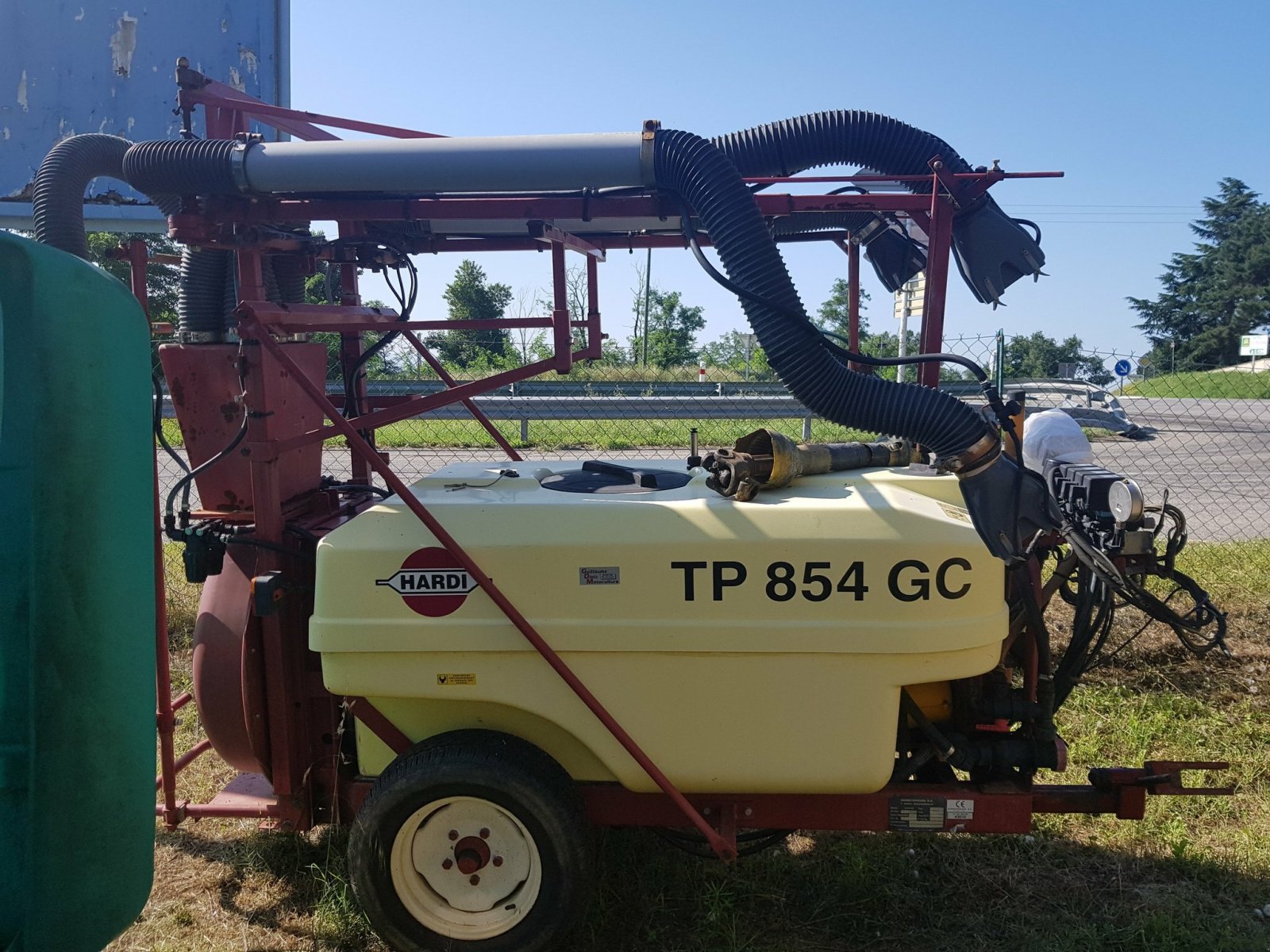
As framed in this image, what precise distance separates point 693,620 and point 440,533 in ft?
2.44

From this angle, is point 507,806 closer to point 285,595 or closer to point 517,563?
point 517,563

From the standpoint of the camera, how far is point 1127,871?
3293 mm

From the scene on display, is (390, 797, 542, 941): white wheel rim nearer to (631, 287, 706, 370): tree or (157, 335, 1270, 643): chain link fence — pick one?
(157, 335, 1270, 643): chain link fence

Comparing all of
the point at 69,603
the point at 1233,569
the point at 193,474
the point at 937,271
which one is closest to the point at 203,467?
the point at 193,474

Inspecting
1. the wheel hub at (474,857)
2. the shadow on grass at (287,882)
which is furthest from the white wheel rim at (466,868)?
the shadow on grass at (287,882)

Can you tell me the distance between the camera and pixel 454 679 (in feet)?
8.75

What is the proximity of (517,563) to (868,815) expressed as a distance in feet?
4.24

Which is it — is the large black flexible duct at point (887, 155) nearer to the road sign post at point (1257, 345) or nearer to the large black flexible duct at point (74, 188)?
the large black flexible duct at point (74, 188)

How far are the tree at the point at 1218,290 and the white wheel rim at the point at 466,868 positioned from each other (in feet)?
149

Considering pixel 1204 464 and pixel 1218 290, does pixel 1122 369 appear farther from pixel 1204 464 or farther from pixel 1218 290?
pixel 1218 290

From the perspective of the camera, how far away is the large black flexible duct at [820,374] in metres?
2.62

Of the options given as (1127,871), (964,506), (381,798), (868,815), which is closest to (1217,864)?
(1127,871)

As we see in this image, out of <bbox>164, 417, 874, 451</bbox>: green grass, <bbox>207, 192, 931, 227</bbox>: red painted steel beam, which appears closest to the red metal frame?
<bbox>207, 192, 931, 227</bbox>: red painted steel beam

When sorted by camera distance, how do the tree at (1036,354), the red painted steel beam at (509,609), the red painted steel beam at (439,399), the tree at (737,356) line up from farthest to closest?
the tree at (1036,354) → the tree at (737,356) → the red painted steel beam at (439,399) → the red painted steel beam at (509,609)
